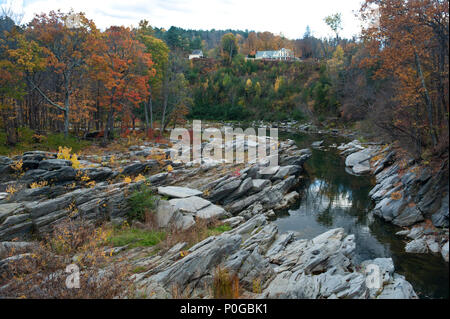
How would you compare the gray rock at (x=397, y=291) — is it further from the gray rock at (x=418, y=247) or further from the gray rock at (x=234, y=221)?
the gray rock at (x=234, y=221)

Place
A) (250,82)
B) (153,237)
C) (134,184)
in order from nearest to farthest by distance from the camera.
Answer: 1. (153,237)
2. (134,184)
3. (250,82)

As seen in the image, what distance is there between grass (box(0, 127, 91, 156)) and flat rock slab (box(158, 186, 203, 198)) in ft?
33.3

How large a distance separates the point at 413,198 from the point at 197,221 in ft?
30.0

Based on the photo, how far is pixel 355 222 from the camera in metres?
14.4

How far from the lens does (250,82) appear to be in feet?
249

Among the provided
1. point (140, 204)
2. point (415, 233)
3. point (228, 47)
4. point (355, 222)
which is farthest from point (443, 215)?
point (228, 47)

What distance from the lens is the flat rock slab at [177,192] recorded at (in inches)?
557

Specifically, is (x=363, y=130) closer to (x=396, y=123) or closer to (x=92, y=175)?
(x=396, y=123)

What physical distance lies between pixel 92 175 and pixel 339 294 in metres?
12.6

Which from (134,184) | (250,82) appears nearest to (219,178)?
(134,184)

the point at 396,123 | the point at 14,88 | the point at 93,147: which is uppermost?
the point at 14,88

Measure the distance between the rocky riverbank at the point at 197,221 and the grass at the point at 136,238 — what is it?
15.2 inches

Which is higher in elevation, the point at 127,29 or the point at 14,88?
the point at 127,29

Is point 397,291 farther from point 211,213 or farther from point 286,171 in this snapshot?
point 286,171
